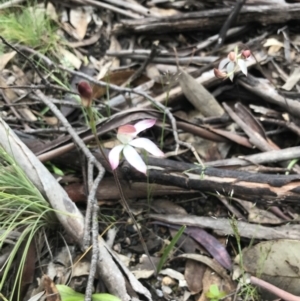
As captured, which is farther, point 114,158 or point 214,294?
point 214,294

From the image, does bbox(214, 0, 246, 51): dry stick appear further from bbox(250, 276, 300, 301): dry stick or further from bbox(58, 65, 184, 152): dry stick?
bbox(250, 276, 300, 301): dry stick

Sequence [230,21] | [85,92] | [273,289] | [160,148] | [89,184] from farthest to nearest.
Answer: [230,21], [160,148], [89,184], [273,289], [85,92]

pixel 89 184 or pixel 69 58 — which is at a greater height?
pixel 69 58

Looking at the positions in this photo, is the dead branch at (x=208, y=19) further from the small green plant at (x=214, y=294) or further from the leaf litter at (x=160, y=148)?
the small green plant at (x=214, y=294)

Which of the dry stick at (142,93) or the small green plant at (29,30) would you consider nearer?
the dry stick at (142,93)

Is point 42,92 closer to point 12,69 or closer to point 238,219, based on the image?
point 12,69

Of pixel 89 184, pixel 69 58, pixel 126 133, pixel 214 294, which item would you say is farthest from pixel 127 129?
pixel 69 58

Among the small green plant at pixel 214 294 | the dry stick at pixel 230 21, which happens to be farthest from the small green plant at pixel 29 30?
the small green plant at pixel 214 294

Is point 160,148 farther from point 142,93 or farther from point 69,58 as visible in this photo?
point 69,58

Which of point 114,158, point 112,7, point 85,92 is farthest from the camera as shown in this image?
point 112,7
